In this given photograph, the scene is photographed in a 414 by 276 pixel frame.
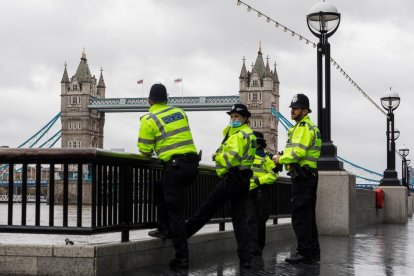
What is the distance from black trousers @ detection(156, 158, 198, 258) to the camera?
21.7ft

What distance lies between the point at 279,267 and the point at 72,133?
14831 centimetres

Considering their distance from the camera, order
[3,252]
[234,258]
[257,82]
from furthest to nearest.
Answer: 1. [257,82]
2. [234,258]
3. [3,252]

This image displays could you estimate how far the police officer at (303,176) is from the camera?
24.4 feet

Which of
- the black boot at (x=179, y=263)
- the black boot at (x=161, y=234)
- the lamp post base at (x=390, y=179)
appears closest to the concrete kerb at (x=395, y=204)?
the lamp post base at (x=390, y=179)

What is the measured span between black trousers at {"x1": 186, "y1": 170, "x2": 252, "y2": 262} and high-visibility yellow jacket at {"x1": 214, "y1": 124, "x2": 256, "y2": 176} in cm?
10

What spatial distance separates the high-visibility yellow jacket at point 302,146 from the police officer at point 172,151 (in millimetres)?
1142

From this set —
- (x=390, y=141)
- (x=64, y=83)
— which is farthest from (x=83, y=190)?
(x=64, y=83)

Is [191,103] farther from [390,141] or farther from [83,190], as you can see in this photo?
[83,190]

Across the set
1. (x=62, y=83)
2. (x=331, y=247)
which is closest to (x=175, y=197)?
(x=331, y=247)

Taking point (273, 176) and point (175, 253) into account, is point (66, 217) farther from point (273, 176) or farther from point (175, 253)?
point (273, 176)

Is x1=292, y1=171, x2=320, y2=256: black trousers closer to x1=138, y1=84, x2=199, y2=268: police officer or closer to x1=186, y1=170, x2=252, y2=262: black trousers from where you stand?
x1=186, y1=170, x2=252, y2=262: black trousers

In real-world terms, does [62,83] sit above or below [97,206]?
above

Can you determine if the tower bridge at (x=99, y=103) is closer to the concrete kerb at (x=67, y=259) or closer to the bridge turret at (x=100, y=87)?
the bridge turret at (x=100, y=87)

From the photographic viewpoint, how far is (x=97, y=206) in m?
6.23
